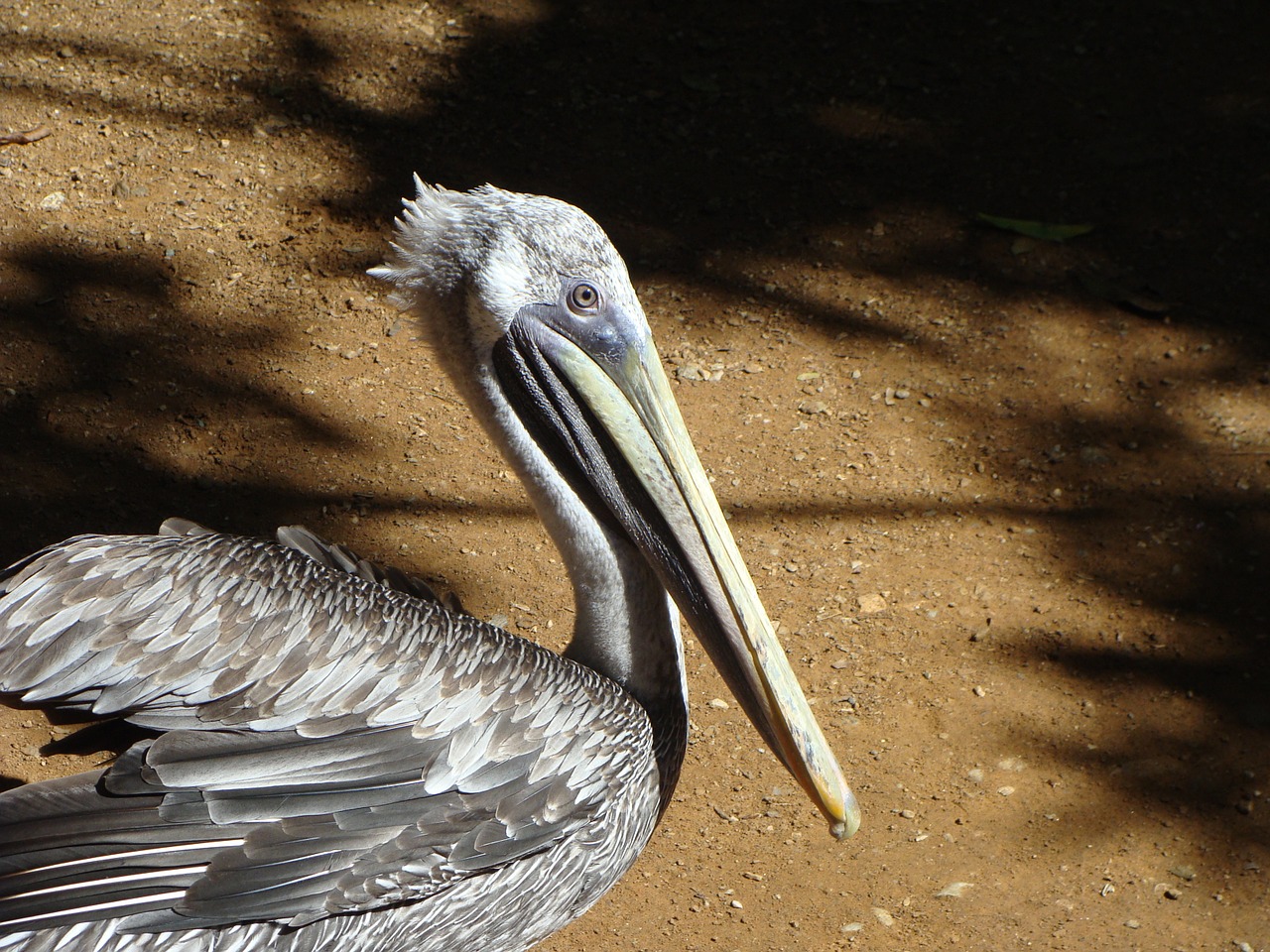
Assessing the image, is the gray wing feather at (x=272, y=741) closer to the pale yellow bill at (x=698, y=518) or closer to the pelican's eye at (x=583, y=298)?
the pale yellow bill at (x=698, y=518)

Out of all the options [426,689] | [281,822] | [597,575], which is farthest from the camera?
[597,575]

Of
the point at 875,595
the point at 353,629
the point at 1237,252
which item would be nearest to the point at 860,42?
the point at 1237,252

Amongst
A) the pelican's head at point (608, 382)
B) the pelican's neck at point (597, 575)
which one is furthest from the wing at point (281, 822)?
the pelican's head at point (608, 382)

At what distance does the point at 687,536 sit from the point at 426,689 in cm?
52

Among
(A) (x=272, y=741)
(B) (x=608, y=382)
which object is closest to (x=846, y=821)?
(B) (x=608, y=382)

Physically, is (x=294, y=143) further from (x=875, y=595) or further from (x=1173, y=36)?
(x=1173, y=36)

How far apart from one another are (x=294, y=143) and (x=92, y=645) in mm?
2960

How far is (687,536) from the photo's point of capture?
2252mm

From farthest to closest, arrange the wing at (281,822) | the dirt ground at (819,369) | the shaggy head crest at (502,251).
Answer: the dirt ground at (819,369) → the shaggy head crest at (502,251) → the wing at (281,822)

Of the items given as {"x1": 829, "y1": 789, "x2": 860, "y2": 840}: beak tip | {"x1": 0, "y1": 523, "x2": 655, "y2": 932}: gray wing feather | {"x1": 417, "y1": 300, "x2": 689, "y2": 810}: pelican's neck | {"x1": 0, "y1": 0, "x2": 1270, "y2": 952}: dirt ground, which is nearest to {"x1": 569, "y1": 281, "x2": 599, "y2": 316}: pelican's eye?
{"x1": 417, "y1": 300, "x2": 689, "y2": 810}: pelican's neck

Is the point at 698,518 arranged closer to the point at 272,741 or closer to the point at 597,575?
the point at 597,575

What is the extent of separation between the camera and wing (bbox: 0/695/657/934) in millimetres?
1984

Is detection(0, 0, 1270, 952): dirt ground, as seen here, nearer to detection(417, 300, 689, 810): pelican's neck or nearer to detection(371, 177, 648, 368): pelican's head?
detection(417, 300, 689, 810): pelican's neck

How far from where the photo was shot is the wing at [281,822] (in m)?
1.98
